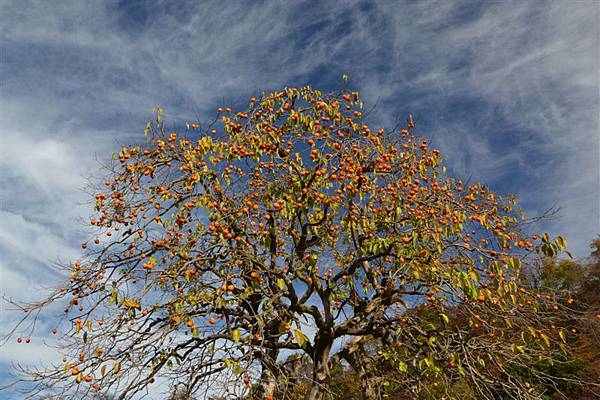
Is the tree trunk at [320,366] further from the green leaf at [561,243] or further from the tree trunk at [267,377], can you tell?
the green leaf at [561,243]

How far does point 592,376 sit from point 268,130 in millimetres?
14671

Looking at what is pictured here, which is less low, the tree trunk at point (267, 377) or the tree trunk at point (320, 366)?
the tree trunk at point (320, 366)

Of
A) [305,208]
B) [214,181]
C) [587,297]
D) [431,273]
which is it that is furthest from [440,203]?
[587,297]

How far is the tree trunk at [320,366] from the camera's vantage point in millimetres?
6453

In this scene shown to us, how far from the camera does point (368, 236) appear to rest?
21.7ft

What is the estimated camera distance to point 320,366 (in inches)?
265

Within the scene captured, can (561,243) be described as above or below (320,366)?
above

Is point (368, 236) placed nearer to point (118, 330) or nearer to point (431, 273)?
point (431, 273)

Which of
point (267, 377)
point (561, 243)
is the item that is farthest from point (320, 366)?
point (561, 243)

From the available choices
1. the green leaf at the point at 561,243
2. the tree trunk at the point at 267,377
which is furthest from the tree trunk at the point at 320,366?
the green leaf at the point at 561,243

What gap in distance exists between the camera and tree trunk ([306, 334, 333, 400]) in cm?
645

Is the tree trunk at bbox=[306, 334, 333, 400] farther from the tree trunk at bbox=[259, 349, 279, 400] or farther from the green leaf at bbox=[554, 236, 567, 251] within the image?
the green leaf at bbox=[554, 236, 567, 251]

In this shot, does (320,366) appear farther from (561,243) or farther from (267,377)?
(561,243)

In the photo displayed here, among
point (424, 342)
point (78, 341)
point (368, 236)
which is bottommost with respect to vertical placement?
point (78, 341)
